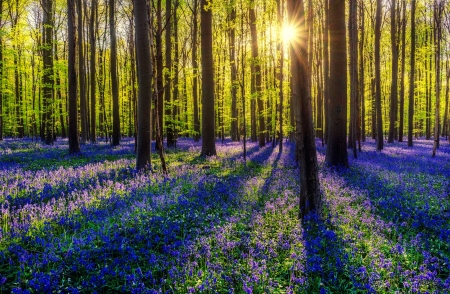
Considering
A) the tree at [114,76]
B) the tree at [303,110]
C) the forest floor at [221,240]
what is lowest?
the forest floor at [221,240]

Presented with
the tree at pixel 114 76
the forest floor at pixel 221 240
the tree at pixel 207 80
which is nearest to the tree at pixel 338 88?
the forest floor at pixel 221 240

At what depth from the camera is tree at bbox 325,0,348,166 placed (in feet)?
39.1

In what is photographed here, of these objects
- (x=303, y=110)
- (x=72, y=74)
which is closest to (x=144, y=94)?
(x=303, y=110)

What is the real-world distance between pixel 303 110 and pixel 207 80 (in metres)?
9.86

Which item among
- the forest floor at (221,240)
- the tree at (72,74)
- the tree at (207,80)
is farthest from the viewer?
the tree at (72,74)

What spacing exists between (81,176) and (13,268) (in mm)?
5616

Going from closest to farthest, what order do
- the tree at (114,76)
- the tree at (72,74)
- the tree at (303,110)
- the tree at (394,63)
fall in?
the tree at (303,110), the tree at (72,74), the tree at (114,76), the tree at (394,63)

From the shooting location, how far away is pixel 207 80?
1516 centimetres

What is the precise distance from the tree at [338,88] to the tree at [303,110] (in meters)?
6.52

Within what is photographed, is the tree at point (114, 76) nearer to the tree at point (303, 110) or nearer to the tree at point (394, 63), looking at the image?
the tree at point (303, 110)

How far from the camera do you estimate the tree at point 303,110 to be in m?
5.98

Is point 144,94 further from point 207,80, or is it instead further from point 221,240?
point 221,240

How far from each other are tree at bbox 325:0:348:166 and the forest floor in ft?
12.3

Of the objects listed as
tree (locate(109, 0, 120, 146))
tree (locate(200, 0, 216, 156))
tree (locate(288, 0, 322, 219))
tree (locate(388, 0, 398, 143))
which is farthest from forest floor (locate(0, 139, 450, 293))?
tree (locate(388, 0, 398, 143))
